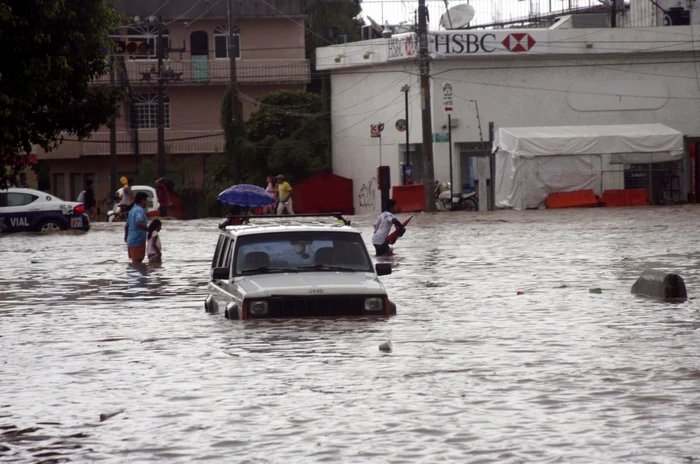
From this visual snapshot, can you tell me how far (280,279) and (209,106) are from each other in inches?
2238

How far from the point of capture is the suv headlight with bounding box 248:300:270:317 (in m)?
12.8

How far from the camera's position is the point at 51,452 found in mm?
7570

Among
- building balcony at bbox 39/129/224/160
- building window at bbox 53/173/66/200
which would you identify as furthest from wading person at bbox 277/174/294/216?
building window at bbox 53/173/66/200

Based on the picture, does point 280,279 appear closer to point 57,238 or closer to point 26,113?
point 26,113

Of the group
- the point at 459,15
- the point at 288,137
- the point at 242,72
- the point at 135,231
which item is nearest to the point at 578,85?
the point at 459,15

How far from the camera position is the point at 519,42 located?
185 feet

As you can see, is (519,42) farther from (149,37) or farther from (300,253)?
(300,253)

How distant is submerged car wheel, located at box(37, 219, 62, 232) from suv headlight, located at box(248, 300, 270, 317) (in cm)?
2655

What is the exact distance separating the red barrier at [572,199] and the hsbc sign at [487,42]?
9.23 m

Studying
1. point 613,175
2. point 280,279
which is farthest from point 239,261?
point 613,175

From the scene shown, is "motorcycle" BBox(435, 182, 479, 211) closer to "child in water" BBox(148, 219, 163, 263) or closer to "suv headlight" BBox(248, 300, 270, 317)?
"child in water" BBox(148, 219, 163, 263)

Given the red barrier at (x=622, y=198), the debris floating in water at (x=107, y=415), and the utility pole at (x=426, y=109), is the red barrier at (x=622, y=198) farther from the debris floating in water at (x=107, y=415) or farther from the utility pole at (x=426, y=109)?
the debris floating in water at (x=107, y=415)

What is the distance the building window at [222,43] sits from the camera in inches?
2736

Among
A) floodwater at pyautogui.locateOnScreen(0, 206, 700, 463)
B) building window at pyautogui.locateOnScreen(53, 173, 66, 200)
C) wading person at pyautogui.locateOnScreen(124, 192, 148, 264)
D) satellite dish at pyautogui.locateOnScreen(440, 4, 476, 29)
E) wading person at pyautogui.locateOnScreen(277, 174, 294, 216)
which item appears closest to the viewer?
floodwater at pyautogui.locateOnScreen(0, 206, 700, 463)
